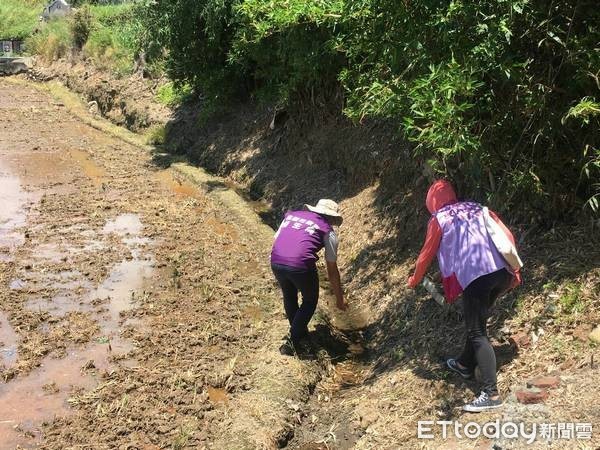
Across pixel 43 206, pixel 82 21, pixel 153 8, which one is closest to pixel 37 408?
pixel 43 206

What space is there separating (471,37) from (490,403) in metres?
2.65

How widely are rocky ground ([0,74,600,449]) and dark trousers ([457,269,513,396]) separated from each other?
21 cm

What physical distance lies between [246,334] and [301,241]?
1.45 m

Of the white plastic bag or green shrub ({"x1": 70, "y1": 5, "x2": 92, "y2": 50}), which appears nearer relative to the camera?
A: the white plastic bag

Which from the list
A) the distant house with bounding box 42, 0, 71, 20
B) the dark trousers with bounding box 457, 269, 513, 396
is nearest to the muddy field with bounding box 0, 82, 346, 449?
the dark trousers with bounding box 457, 269, 513, 396

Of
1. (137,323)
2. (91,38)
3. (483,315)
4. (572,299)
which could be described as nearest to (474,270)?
(483,315)

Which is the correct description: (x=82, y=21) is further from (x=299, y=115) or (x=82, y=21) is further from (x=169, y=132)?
(x=299, y=115)

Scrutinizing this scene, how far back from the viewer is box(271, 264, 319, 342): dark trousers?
219 inches

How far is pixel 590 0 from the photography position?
179 inches

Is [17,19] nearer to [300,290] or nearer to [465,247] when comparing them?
[300,290]

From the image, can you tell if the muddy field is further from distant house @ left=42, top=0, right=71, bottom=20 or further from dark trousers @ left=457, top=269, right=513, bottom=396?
distant house @ left=42, top=0, right=71, bottom=20

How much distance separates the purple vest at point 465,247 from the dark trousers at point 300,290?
4.84ft

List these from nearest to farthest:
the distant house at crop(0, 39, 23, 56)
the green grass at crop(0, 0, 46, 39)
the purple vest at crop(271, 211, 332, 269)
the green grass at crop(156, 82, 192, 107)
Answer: the purple vest at crop(271, 211, 332, 269)
the green grass at crop(156, 82, 192, 107)
the distant house at crop(0, 39, 23, 56)
the green grass at crop(0, 0, 46, 39)

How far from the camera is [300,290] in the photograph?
18.6ft
